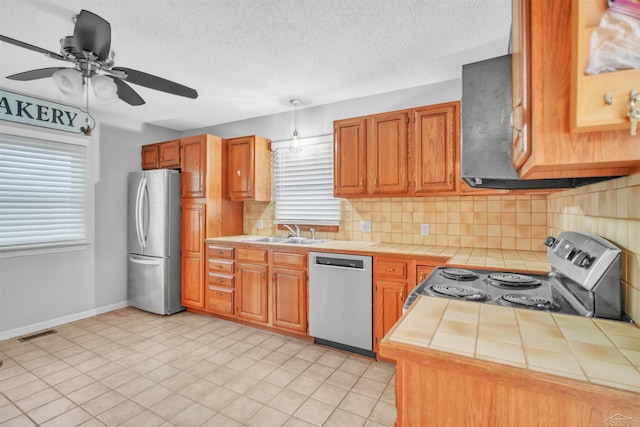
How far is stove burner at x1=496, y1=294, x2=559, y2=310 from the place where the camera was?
1187 millimetres

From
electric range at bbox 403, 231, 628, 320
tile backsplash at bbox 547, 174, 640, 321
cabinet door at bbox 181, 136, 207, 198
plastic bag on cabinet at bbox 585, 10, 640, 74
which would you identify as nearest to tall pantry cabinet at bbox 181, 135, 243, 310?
cabinet door at bbox 181, 136, 207, 198

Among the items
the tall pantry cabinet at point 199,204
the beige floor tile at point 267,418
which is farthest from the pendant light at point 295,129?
the beige floor tile at point 267,418

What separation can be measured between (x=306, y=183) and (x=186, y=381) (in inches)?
92.6

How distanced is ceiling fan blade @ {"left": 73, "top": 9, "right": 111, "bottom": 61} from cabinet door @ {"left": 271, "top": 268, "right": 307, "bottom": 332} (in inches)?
87.9

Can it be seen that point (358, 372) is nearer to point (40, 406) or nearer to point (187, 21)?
point (40, 406)

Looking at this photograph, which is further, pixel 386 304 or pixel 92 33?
pixel 386 304

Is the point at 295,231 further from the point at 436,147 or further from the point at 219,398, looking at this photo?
the point at 219,398

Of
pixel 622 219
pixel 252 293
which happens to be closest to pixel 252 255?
pixel 252 293

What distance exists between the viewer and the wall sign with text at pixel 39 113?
123 inches

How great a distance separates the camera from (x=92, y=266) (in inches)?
150

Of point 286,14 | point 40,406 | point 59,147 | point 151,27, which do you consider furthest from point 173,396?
point 59,147

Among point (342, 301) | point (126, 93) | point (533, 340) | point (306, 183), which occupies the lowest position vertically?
point (342, 301)

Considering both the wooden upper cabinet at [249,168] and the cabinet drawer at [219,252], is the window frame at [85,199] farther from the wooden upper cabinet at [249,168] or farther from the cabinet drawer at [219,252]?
the wooden upper cabinet at [249,168]

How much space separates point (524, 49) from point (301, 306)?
2.68m
